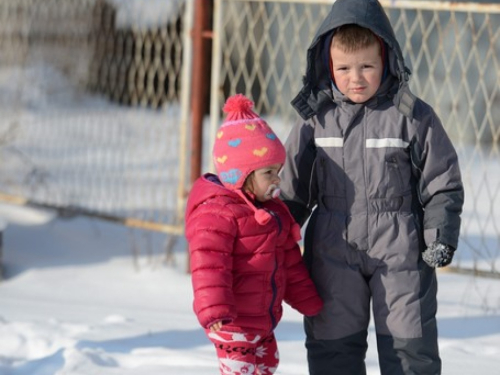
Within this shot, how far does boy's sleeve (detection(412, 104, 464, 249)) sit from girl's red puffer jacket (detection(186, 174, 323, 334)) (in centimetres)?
41

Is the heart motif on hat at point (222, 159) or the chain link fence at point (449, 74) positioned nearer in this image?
the heart motif on hat at point (222, 159)

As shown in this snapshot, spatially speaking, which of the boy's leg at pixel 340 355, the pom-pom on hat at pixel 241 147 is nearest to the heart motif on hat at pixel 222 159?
the pom-pom on hat at pixel 241 147

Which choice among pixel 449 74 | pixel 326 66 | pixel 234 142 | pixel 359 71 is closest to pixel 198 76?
pixel 326 66

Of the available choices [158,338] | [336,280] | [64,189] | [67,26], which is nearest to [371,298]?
[336,280]

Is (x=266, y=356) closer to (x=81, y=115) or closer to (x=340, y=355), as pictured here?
(x=340, y=355)

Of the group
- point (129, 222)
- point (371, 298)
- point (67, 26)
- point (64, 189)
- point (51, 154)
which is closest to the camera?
point (371, 298)

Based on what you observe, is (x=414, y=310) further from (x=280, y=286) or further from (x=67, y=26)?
(x=67, y=26)

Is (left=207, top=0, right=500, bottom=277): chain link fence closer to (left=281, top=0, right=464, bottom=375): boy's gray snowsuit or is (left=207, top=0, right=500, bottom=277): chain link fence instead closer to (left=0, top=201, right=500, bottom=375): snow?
(left=0, top=201, right=500, bottom=375): snow

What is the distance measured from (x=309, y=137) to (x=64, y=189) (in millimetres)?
5054

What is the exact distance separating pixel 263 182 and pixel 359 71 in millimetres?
430

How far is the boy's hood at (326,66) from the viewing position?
306 cm

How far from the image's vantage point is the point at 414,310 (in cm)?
313

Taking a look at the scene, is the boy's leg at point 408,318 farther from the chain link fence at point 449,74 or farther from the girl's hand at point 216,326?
the chain link fence at point 449,74

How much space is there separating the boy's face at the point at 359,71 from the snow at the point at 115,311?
136 centimetres
